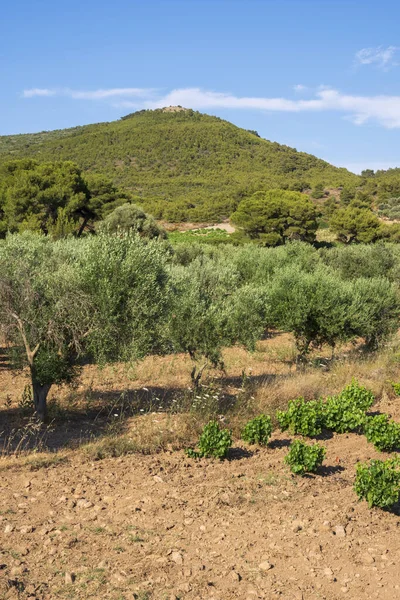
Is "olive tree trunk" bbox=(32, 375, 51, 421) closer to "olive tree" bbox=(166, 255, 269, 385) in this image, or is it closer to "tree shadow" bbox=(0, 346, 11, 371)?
"olive tree" bbox=(166, 255, 269, 385)

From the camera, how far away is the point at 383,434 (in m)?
8.98

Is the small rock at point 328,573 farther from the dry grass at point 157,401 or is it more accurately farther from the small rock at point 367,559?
the dry grass at point 157,401

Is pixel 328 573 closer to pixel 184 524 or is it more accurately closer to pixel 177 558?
pixel 177 558

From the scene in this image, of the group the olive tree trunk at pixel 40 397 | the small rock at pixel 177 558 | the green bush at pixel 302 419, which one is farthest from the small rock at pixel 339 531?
the olive tree trunk at pixel 40 397

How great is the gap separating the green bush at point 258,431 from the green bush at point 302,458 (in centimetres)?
121

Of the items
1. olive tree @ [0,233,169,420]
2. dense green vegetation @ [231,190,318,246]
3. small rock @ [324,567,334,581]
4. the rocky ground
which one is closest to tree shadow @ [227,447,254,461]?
the rocky ground

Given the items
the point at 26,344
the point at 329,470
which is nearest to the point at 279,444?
the point at 329,470

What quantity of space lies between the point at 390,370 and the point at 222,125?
128m

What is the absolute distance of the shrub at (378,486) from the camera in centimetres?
652

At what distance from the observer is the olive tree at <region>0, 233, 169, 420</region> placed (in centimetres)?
953

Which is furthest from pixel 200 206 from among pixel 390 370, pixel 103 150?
pixel 390 370

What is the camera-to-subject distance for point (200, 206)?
75.3 meters

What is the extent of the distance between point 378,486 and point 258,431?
2747 millimetres

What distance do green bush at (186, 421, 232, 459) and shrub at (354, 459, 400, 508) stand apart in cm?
219
